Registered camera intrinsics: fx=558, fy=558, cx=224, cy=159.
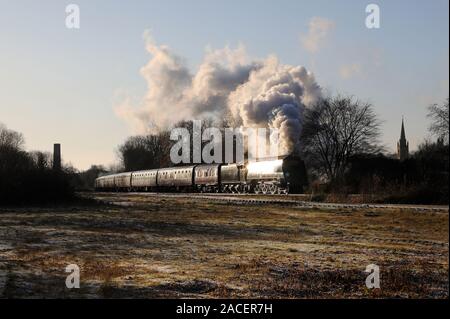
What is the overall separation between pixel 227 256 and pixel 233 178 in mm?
36236

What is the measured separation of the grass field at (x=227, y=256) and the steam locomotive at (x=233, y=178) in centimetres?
2022

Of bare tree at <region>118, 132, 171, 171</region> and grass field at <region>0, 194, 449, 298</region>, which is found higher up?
bare tree at <region>118, 132, 171, 171</region>

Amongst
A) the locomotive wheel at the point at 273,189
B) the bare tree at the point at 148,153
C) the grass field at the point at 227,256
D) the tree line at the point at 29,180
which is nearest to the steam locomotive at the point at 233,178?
the locomotive wheel at the point at 273,189

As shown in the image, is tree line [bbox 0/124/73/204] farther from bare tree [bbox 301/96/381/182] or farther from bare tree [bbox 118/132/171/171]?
bare tree [bbox 118/132/171/171]

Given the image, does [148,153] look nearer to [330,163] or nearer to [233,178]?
[330,163]

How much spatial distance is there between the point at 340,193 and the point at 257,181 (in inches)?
587

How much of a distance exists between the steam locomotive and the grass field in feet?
66.4

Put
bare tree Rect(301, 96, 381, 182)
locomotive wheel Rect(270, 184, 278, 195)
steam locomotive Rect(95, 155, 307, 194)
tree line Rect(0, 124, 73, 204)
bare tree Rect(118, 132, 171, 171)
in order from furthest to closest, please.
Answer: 1. bare tree Rect(118, 132, 171, 171)
2. bare tree Rect(301, 96, 381, 182)
3. locomotive wheel Rect(270, 184, 278, 195)
4. steam locomotive Rect(95, 155, 307, 194)
5. tree line Rect(0, 124, 73, 204)

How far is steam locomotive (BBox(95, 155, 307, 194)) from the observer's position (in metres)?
42.1

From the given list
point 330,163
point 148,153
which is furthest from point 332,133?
point 148,153

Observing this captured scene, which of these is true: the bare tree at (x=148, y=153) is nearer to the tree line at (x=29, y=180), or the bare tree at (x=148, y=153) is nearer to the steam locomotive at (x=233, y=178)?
the steam locomotive at (x=233, y=178)

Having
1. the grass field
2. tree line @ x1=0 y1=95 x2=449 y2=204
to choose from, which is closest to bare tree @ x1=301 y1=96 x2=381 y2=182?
tree line @ x1=0 y1=95 x2=449 y2=204

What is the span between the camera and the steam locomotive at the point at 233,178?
138 ft

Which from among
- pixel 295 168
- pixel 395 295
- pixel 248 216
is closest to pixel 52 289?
pixel 395 295
